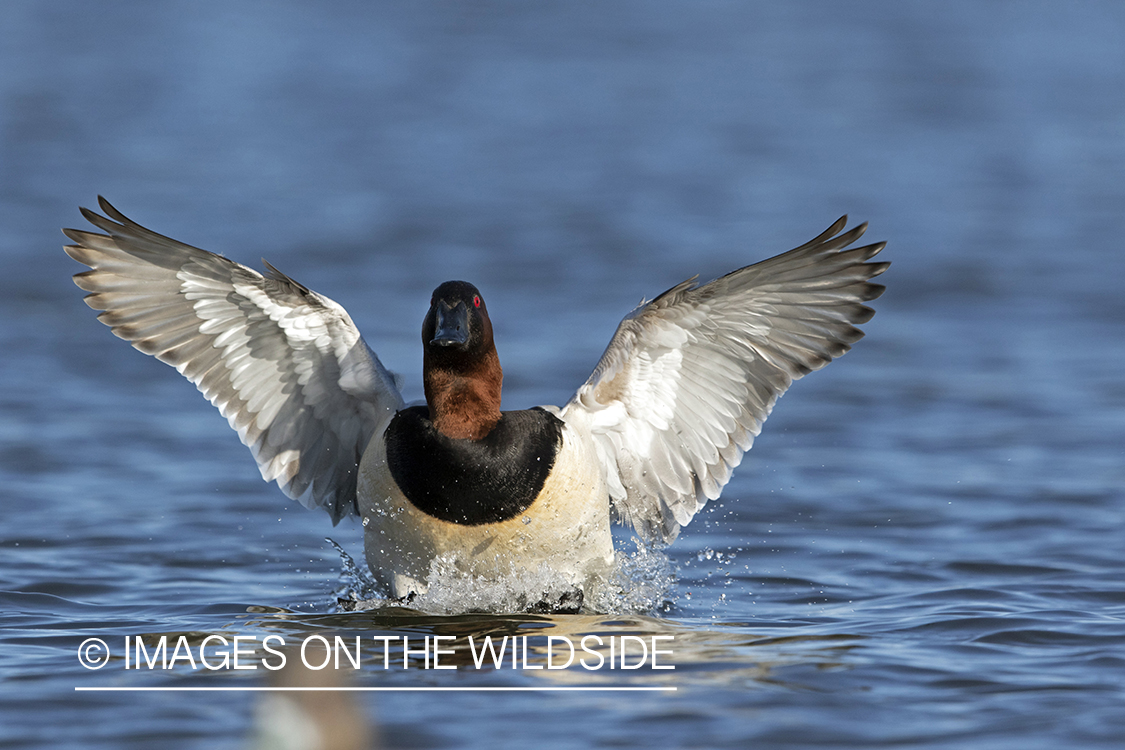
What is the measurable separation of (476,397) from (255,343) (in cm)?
131

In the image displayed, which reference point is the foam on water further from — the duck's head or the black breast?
the duck's head

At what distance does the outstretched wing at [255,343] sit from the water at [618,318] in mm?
A: 851

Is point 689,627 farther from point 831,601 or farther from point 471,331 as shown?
point 471,331

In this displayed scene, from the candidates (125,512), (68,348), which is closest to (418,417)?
(125,512)

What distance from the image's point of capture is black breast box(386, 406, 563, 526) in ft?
22.7

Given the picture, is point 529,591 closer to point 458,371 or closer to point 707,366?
point 458,371

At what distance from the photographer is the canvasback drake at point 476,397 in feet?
22.9

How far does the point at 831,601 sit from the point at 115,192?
590 inches

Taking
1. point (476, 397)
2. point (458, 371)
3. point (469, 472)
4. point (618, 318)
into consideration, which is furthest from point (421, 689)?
point (618, 318)

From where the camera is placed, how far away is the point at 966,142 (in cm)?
2456

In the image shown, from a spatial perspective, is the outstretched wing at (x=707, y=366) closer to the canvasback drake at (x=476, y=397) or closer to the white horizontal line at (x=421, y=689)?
the canvasback drake at (x=476, y=397)
